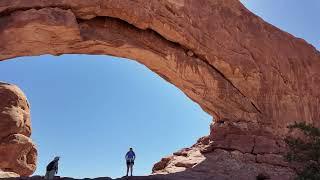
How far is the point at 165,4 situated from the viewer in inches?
840

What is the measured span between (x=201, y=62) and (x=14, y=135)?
35.5ft

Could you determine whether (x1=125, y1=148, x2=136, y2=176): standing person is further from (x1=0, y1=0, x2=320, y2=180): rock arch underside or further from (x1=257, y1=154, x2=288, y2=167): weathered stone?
(x1=257, y1=154, x2=288, y2=167): weathered stone

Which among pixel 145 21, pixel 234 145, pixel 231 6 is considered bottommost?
pixel 234 145

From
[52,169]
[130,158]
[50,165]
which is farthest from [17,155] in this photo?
[52,169]

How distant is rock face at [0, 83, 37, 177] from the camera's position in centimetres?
2355

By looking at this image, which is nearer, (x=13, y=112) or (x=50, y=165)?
(x=50, y=165)

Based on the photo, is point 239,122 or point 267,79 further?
point 267,79

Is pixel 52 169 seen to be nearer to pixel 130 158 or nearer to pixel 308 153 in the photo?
pixel 130 158

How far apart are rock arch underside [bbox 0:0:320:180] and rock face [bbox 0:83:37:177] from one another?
54 mm

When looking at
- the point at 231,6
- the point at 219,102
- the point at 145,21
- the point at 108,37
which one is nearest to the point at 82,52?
the point at 108,37

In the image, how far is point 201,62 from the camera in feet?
75.0

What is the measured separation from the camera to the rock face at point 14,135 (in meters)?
23.5

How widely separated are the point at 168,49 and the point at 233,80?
4.12 metres

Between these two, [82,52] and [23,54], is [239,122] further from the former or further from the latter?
[23,54]
